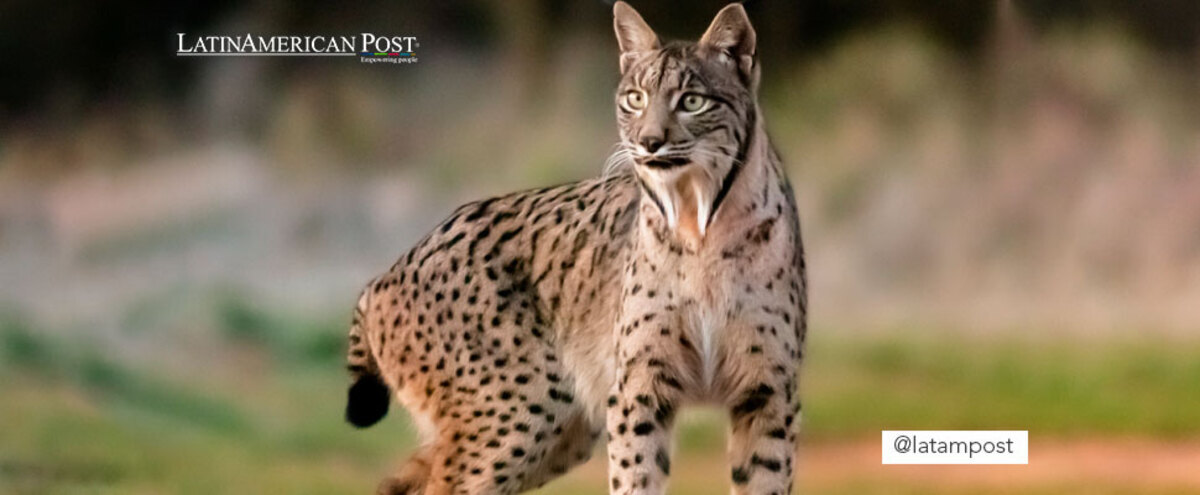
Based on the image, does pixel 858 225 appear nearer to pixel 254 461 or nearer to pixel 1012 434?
pixel 1012 434

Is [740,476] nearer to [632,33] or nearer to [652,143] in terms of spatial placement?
[652,143]

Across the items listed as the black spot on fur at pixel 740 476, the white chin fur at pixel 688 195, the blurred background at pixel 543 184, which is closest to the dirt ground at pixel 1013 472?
the blurred background at pixel 543 184

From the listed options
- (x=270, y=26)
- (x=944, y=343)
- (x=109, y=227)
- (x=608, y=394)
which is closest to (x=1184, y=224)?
(x=944, y=343)

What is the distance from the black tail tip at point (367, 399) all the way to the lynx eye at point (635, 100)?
1102mm

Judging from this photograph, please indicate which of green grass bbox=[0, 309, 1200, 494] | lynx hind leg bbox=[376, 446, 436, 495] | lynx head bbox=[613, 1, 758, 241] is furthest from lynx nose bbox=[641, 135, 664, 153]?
green grass bbox=[0, 309, 1200, 494]

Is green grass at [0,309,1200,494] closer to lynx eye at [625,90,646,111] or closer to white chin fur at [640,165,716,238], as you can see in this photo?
white chin fur at [640,165,716,238]

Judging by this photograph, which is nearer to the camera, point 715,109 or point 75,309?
point 715,109

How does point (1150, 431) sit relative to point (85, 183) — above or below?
below

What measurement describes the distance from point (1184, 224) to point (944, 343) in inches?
31.0

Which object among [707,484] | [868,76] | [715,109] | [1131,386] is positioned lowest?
[707,484]

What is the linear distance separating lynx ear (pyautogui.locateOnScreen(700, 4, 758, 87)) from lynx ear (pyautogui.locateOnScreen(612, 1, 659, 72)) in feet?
0.52

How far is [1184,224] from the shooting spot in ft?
14.6

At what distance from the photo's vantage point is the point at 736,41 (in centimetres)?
352

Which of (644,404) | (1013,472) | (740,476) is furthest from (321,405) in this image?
(1013,472)
